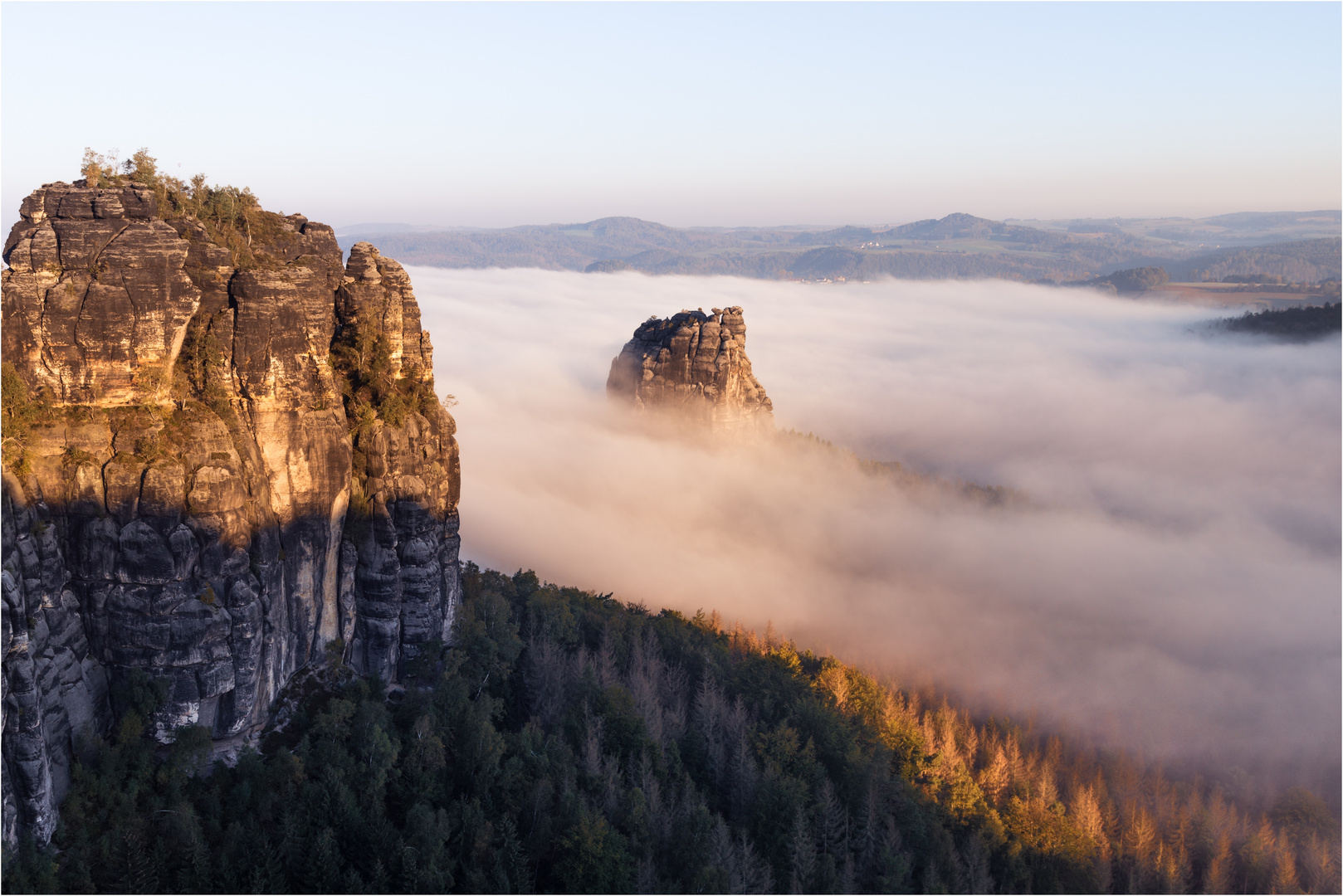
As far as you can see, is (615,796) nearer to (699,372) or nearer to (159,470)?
(159,470)

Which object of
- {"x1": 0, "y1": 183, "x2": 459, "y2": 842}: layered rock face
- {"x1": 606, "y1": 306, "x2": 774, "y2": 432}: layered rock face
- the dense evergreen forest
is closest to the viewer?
{"x1": 0, "y1": 183, "x2": 459, "y2": 842}: layered rock face

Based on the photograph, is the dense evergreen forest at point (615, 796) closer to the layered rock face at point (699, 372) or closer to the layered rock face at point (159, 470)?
the layered rock face at point (159, 470)

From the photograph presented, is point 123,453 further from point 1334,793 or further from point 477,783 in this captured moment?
point 1334,793

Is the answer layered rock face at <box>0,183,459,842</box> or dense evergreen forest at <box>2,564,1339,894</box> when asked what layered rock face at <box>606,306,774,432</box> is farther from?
layered rock face at <box>0,183,459,842</box>

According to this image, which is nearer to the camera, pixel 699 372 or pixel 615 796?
pixel 615 796

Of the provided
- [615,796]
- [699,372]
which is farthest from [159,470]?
[699,372]

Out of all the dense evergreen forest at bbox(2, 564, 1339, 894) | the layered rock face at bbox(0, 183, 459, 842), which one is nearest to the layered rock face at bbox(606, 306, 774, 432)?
the dense evergreen forest at bbox(2, 564, 1339, 894)
